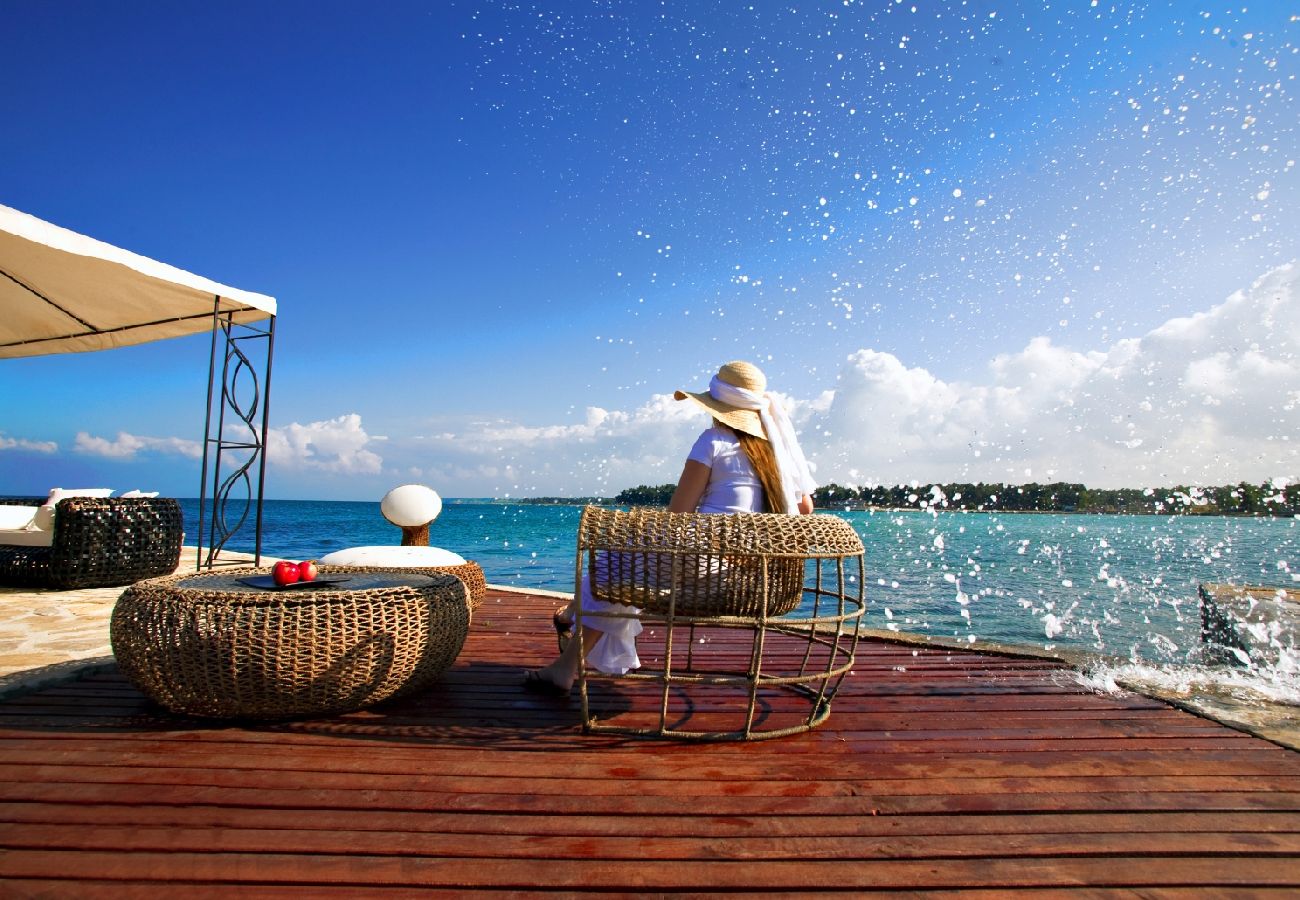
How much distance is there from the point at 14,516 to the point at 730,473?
7343mm

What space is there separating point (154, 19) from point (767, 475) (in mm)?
11071

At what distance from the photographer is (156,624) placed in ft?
7.07

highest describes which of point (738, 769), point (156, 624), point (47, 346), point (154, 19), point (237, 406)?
point (154, 19)

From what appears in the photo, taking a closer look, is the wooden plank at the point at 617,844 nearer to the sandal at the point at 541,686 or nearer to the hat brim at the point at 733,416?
the sandal at the point at 541,686

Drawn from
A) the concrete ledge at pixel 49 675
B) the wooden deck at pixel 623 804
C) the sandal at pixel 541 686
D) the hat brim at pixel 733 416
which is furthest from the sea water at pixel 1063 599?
the concrete ledge at pixel 49 675

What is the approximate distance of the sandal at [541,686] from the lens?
2.73m

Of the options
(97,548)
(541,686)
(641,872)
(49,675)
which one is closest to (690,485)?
(541,686)

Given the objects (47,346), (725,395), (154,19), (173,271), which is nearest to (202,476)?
(173,271)

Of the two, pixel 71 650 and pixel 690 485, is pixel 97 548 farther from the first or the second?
pixel 690 485

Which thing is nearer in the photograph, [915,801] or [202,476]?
[915,801]

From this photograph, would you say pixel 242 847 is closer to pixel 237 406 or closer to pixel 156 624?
pixel 156 624

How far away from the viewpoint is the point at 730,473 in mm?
2521

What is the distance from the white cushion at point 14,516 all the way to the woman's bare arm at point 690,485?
6.67m

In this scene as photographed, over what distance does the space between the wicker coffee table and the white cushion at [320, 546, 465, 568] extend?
1340mm
